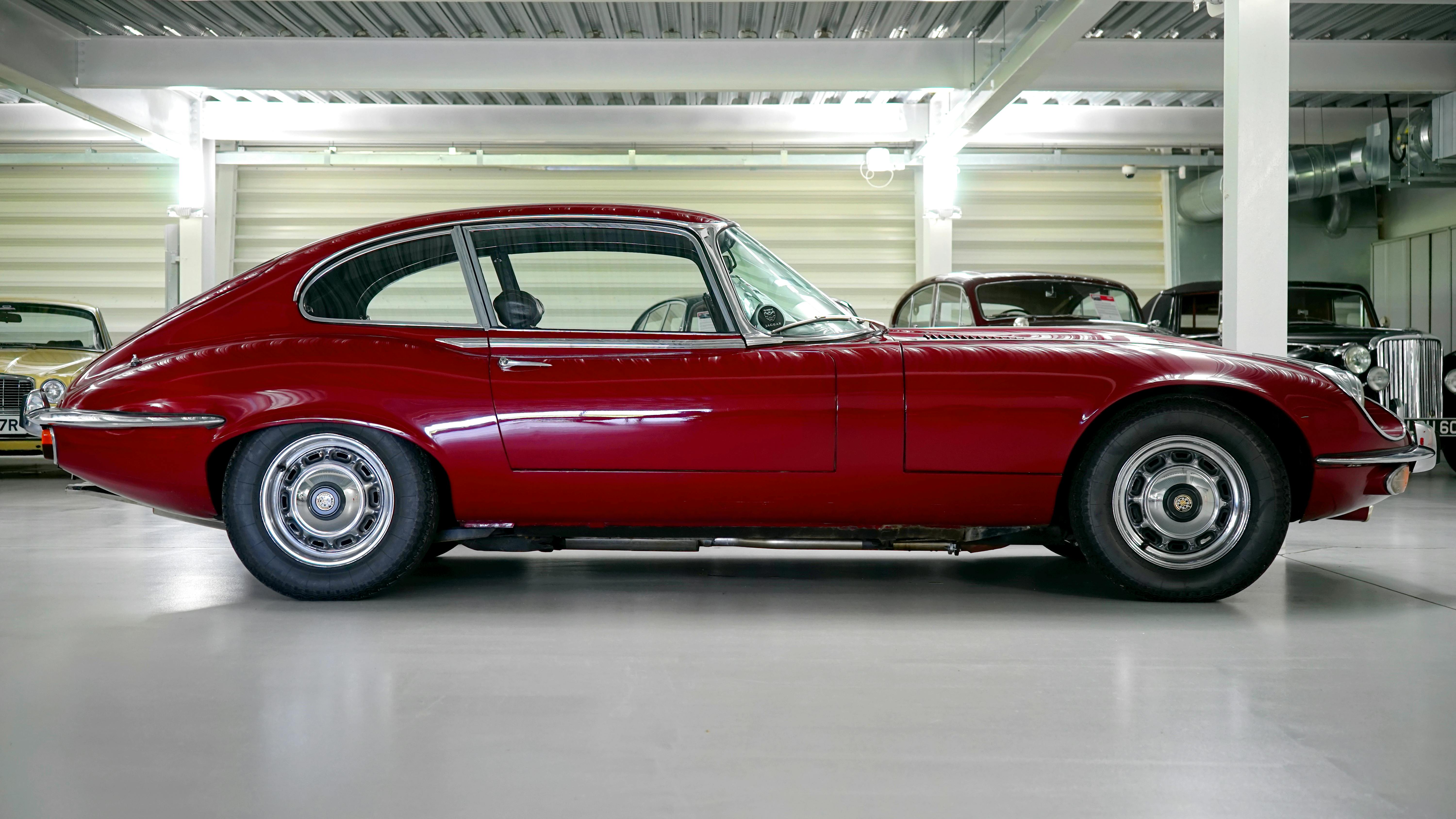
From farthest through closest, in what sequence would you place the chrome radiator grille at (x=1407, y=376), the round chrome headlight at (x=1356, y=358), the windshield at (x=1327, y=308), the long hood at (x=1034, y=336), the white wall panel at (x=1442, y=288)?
the white wall panel at (x=1442, y=288)
the windshield at (x=1327, y=308)
the chrome radiator grille at (x=1407, y=376)
the round chrome headlight at (x=1356, y=358)
the long hood at (x=1034, y=336)

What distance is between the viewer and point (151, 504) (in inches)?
139

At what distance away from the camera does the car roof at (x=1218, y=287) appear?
857 cm

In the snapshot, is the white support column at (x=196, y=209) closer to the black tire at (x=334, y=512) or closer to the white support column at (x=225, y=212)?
the white support column at (x=225, y=212)

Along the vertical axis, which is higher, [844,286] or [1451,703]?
[844,286]

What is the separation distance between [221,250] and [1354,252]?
53.2 ft

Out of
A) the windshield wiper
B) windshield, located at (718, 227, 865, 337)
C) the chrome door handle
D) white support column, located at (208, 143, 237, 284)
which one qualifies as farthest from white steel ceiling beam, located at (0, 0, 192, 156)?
the windshield wiper

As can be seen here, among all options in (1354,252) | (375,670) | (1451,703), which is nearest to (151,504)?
(375,670)

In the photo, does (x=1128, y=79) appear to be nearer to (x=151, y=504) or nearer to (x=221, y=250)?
(x=151, y=504)

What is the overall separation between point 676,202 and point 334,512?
11229 millimetres

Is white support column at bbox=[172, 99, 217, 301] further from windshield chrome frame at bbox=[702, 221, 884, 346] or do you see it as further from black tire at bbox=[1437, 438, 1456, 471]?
black tire at bbox=[1437, 438, 1456, 471]

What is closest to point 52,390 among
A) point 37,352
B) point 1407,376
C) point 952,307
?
point 37,352

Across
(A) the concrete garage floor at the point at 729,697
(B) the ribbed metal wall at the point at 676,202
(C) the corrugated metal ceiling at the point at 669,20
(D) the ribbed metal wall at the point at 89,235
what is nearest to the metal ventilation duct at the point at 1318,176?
(C) the corrugated metal ceiling at the point at 669,20

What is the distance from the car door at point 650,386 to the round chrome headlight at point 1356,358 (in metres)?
6.11

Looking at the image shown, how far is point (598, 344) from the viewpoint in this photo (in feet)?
11.2
